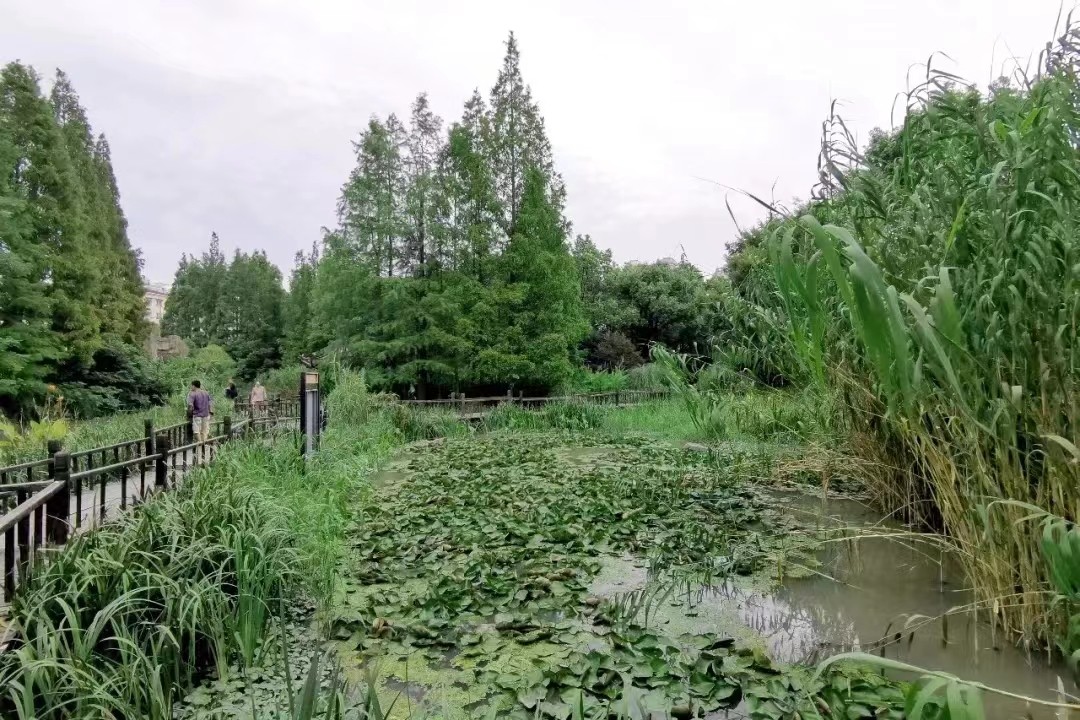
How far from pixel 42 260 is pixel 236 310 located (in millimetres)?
21510

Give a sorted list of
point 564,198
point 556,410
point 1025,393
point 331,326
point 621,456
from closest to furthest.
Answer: point 1025,393
point 621,456
point 556,410
point 564,198
point 331,326

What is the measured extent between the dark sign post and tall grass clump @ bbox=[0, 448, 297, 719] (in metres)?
3.01

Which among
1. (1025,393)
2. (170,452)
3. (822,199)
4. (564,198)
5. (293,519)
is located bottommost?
(293,519)

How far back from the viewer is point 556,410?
518 inches

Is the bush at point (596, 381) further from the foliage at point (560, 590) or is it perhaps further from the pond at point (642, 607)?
the pond at point (642, 607)

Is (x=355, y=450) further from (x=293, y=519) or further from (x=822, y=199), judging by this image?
(x=822, y=199)

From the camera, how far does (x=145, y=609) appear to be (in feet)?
8.70

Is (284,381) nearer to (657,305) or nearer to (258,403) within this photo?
(258,403)

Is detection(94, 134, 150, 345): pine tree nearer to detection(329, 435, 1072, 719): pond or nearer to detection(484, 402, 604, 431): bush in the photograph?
detection(484, 402, 604, 431): bush

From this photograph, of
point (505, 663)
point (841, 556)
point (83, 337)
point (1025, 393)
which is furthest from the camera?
point (83, 337)

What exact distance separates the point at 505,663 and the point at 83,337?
1898 cm

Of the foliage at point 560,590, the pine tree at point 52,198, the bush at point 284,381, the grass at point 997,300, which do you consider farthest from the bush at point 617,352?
the grass at point 997,300

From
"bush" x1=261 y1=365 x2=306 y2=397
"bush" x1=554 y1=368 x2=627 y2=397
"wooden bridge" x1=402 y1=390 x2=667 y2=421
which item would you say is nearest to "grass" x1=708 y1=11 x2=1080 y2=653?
"wooden bridge" x1=402 y1=390 x2=667 y2=421

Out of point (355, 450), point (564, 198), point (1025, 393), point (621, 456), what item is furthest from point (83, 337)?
point (1025, 393)
